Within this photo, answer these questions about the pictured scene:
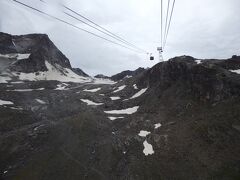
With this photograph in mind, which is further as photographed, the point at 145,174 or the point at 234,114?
the point at 234,114

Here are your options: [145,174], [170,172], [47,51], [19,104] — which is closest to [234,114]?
[170,172]

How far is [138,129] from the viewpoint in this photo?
2586 inches

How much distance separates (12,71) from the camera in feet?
478

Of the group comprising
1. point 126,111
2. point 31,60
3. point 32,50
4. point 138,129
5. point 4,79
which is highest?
point 32,50

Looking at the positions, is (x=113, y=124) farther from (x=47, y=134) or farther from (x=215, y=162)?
(x=215, y=162)

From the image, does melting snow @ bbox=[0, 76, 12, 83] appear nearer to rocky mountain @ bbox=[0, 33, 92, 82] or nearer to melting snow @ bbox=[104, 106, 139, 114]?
rocky mountain @ bbox=[0, 33, 92, 82]

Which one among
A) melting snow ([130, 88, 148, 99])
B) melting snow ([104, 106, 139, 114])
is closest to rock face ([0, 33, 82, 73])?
melting snow ([130, 88, 148, 99])

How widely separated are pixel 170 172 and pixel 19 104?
60.5 meters

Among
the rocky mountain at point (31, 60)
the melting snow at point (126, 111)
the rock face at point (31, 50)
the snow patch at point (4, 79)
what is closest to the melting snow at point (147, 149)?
the melting snow at point (126, 111)

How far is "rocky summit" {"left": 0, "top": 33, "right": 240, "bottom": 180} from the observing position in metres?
49.4

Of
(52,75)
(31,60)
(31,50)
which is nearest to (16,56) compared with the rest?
(31,60)

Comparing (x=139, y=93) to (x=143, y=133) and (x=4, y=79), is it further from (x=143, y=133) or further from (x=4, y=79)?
(x=4, y=79)

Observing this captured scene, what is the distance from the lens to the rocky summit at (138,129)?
49.4 metres

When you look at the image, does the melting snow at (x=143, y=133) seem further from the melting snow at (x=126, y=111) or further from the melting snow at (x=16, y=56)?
the melting snow at (x=16, y=56)
